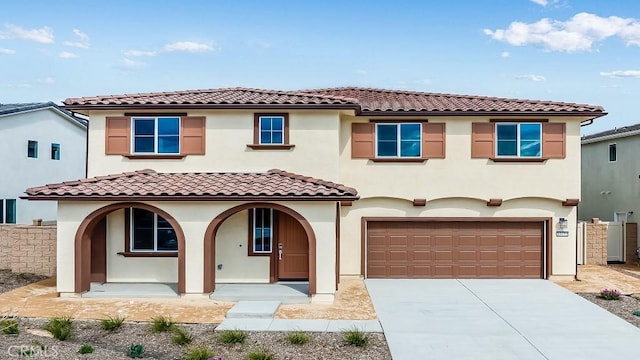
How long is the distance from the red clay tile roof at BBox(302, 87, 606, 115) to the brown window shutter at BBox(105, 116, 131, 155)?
7.61 m

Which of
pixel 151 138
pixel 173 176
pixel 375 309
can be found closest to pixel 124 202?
pixel 173 176

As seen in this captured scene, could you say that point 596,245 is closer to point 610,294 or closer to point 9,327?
point 610,294

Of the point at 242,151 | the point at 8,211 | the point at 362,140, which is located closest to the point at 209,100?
the point at 242,151

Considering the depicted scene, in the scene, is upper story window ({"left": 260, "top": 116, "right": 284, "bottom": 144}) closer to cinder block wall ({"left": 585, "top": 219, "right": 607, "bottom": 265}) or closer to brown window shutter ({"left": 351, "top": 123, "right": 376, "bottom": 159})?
brown window shutter ({"left": 351, "top": 123, "right": 376, "bottom": 159})

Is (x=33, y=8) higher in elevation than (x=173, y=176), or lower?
higher

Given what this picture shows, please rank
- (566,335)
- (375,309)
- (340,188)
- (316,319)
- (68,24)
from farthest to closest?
(68,24) < (340,188) < (375,309) < (316,319) < (566,335)

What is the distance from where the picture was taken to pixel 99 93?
54.1ft

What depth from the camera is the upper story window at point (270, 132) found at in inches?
602

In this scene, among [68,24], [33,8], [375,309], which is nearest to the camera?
[375,309]

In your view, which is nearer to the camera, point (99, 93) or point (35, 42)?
point (99, 93)

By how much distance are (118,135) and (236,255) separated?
17.7 ft

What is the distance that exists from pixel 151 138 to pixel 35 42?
15602 millimetres

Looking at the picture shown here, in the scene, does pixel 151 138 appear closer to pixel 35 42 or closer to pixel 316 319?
pixel 316 319

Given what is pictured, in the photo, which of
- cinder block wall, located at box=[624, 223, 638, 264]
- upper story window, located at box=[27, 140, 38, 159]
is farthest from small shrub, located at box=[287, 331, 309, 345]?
upper story window, located at box=[27, 140, 38, 159]
